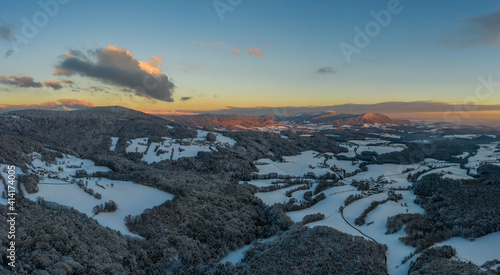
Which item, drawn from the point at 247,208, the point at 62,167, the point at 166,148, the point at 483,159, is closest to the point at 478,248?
the point at 247,208

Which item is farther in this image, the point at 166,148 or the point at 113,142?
the point at 113,142

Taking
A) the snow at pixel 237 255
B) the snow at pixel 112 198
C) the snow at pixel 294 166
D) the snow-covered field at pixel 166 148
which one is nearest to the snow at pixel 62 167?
the snow at pixel 112 198

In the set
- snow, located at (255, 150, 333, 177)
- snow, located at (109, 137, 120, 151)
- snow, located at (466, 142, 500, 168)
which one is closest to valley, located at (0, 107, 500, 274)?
snow, located at (255, 150, 333, 177)

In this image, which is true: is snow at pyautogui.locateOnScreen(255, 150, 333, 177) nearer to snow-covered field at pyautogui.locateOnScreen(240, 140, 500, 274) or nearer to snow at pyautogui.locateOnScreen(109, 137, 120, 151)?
snow-covered field at pyautogui.locateOnScreen(240, 140, 500, 274)

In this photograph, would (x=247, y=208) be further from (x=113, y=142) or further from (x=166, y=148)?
(x=113, y=142)

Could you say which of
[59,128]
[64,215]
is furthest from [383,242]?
[59,128]

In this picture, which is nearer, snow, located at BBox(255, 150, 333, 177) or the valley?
the valley

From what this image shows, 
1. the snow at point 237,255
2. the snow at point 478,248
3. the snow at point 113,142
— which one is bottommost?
the snow at point 237,255

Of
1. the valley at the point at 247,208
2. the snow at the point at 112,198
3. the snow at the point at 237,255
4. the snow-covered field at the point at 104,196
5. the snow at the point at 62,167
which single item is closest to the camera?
the valley at the point at 247,208

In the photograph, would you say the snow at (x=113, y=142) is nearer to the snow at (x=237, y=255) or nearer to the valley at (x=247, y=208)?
the valley at (x=247, y=208)

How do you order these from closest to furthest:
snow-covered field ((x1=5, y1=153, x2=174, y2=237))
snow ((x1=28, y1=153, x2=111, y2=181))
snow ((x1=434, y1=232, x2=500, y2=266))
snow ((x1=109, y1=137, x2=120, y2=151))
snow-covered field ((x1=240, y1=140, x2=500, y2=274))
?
snow ((x1=434, y1=232, x2=500, y2=266)) → snow-covered field ((x1=240, y1=140, x2=500, y2=274)) → snow-covered field ((x1=5, y1=153, x2=174, y2=237)) → snow ((x1=28, y1=153, x2=111, y2=181)) → snow ((x1=109, y1=137, x2=120, y2=151))

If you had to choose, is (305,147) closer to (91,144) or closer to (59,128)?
(91,144)

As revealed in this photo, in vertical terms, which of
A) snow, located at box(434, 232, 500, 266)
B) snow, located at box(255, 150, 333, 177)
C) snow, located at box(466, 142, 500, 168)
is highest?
snow, located at box(434, 232, 500, 266)
